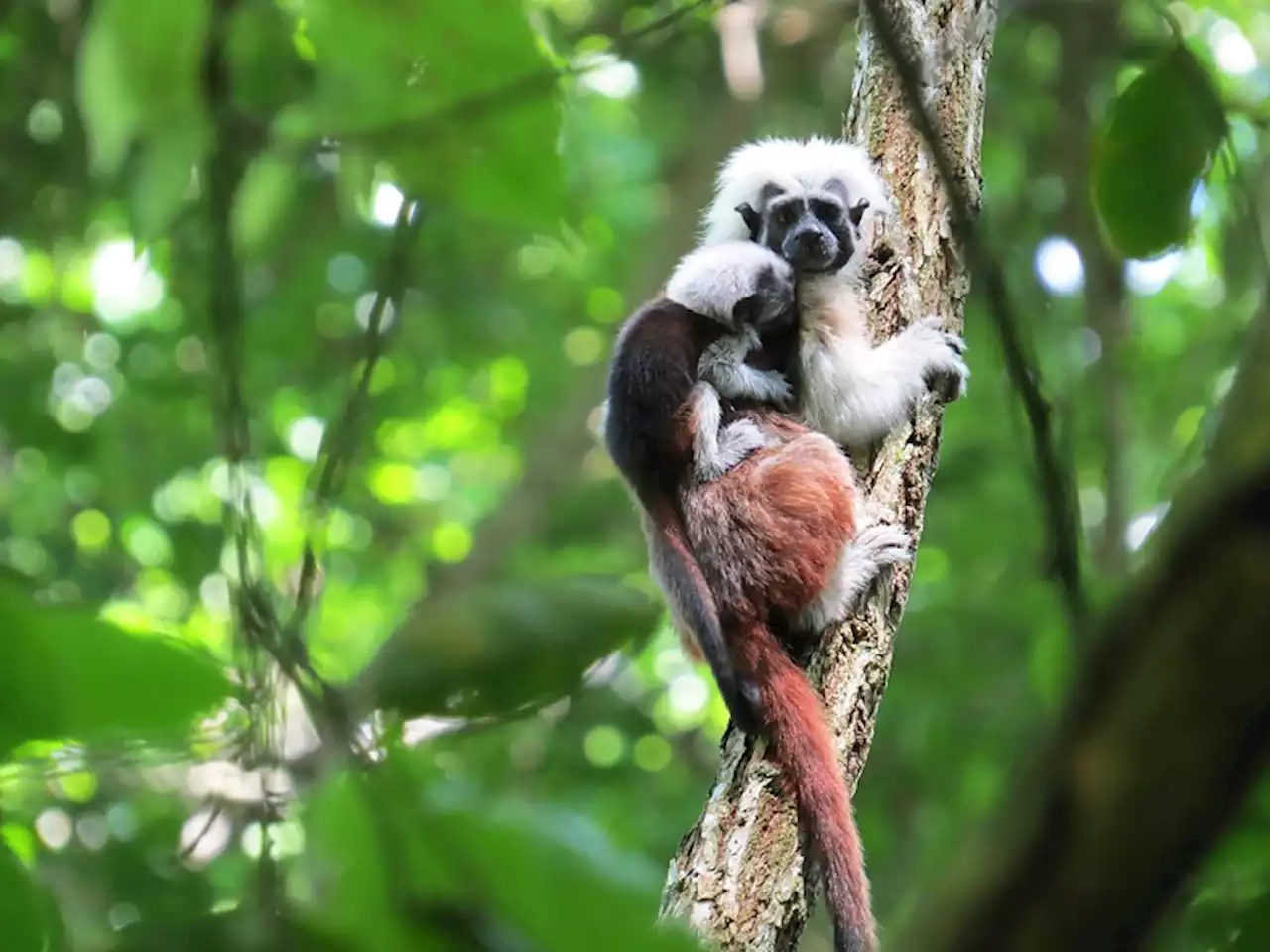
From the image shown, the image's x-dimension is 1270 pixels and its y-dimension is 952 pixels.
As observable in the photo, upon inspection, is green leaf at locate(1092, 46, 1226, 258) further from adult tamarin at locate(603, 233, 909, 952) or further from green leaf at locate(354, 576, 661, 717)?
adult tamarin at locate(603, 233, 909, 952)

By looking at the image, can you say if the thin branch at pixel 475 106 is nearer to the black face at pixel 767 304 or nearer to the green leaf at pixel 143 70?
the green leaf at pixel 143 70

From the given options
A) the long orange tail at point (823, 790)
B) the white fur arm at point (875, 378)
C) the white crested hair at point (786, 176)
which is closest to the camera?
the long orange tail at point (823, 790)

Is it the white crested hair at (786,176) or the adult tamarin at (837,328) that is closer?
the adult tamarin at (837,328)

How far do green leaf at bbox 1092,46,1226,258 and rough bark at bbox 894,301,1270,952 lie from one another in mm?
945

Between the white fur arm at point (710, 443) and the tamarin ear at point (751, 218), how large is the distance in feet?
2.89

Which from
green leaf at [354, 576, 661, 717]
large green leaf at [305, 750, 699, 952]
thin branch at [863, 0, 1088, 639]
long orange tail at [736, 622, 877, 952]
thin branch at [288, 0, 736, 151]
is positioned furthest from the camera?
long orange tail at [736, 622, 877, 952]

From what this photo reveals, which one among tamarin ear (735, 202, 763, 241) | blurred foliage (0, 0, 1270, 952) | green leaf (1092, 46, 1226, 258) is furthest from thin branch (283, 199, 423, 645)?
tamarin ear (735, 202, 763, 241)

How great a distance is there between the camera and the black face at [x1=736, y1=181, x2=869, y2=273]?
3994mm

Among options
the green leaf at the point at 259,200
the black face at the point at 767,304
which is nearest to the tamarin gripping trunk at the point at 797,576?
the black face at the point at 767,304

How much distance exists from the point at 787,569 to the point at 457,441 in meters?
7.82

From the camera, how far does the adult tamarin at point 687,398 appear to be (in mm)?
3650

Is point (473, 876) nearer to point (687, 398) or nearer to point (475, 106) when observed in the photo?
point (475, 106)

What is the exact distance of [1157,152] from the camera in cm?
135

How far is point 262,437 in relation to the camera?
7.16 meters
